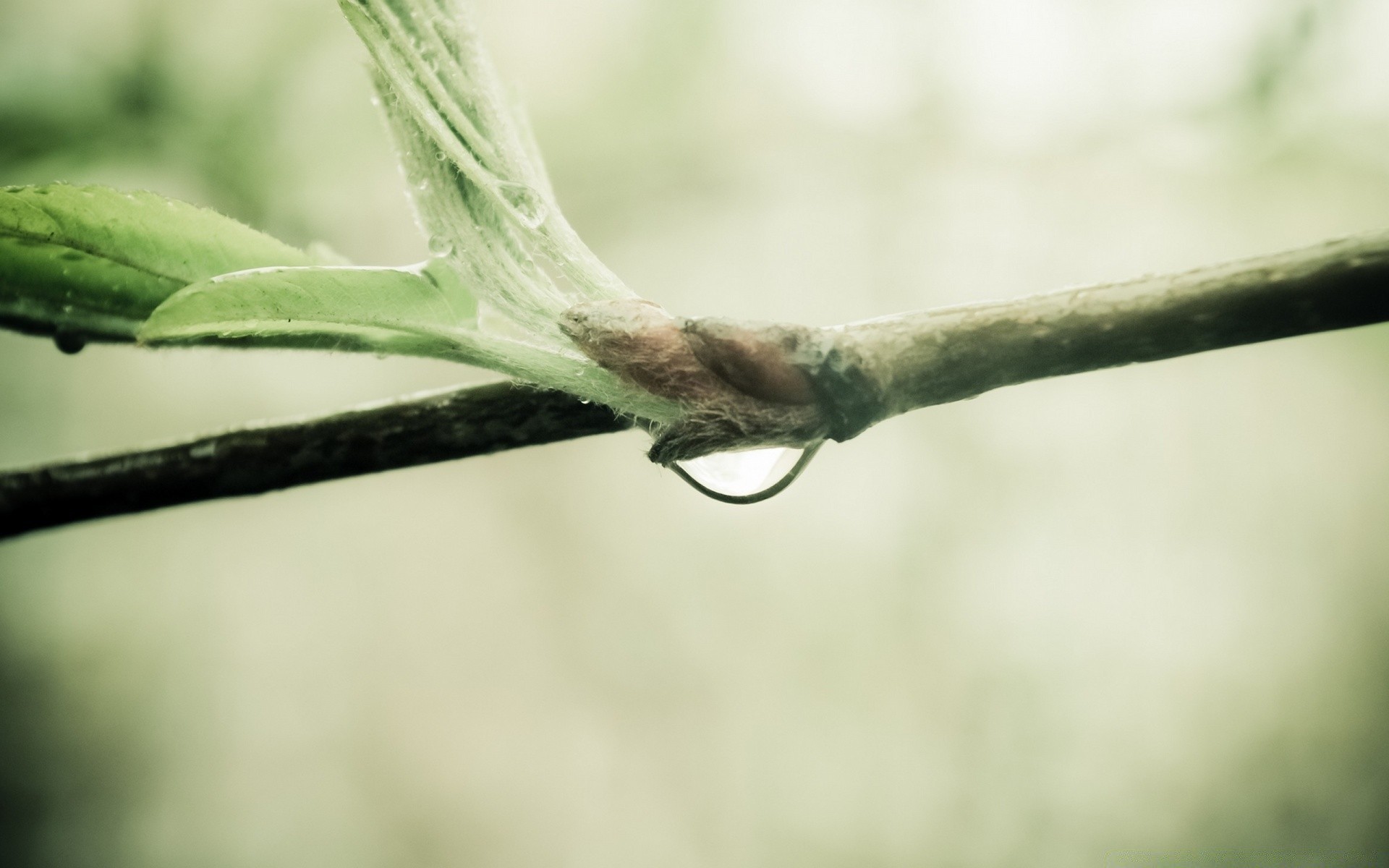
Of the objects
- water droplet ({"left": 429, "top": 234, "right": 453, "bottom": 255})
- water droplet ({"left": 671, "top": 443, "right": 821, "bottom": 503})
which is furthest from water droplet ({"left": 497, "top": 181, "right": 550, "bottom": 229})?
water droplet ({"left": 671, "top": 443, "right": 821, "bottom": 503})

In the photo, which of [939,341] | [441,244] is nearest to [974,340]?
[939,341]

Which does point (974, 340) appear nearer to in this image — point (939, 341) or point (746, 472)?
point (939, 341)

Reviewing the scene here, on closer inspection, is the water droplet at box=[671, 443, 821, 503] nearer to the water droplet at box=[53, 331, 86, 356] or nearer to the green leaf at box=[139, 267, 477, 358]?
the green leaf at box=[139, 267, 477, 358]

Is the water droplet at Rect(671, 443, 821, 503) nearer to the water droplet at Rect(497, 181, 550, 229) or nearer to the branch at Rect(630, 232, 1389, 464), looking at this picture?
the branch at Rect(630, 232, 1389, 464)

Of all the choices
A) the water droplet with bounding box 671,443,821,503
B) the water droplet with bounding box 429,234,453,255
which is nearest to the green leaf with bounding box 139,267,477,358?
the water droplet with bounding box 429,234,453,255

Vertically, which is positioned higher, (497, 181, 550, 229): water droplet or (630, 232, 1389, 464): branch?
(497, 181, 550, 229): water droplet

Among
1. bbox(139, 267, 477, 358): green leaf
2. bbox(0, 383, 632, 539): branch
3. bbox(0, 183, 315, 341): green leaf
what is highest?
bbox(0, 183, 315, 341): green leaf

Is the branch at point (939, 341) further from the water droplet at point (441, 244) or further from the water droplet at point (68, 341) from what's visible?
the water droplet at point (68, 341)
